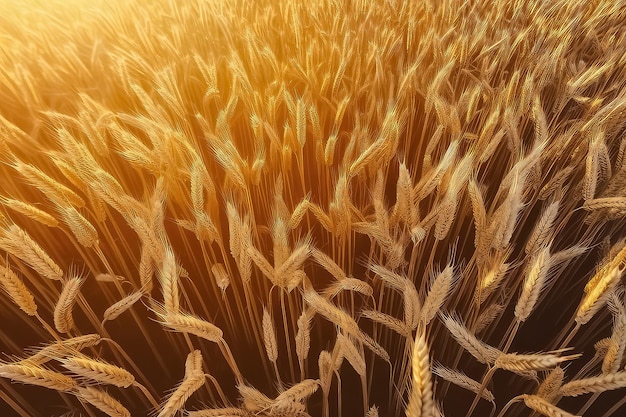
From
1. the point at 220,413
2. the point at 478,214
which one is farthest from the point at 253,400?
the point at 478,214

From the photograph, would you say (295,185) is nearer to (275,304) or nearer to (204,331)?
(275,304)

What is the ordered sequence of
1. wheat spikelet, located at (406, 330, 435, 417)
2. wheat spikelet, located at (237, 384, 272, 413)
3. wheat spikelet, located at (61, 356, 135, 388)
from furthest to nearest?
wheat spikelet, located at (237, 384, 272, 413)
wheat spikelet, located at (61, 356, 135, 388)
wheat spikelet, located at (406, 330, 435, 417)

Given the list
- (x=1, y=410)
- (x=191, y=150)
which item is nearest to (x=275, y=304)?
(x=191, y=150)

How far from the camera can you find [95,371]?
22.1 inches

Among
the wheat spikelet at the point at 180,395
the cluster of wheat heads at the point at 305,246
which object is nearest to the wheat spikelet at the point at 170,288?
the cluster of wheat heads at the point at 305,246

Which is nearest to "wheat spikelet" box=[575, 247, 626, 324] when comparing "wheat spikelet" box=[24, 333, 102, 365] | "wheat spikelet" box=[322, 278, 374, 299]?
"wheat spikelet" box=[322, 278, 374, 299]

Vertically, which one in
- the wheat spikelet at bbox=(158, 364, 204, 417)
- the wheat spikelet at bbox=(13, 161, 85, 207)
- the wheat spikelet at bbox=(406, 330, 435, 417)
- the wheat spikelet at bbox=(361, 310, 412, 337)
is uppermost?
the wheat spikelet at bbox=(13, 161, 85, 207)

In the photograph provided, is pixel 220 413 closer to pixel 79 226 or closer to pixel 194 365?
pixel 194 365

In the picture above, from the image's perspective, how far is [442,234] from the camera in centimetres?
87

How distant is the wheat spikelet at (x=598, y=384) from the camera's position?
52 cm

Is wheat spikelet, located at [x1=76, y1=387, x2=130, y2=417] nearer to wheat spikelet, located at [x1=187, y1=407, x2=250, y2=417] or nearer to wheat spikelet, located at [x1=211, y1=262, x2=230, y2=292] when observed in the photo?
wheat spikelet, located at [x1=187, y1=407, x2=250, y2=417]

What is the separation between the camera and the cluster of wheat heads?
0.69 m

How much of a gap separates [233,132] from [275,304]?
70 cm

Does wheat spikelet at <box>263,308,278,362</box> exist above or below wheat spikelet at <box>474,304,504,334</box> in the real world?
above
